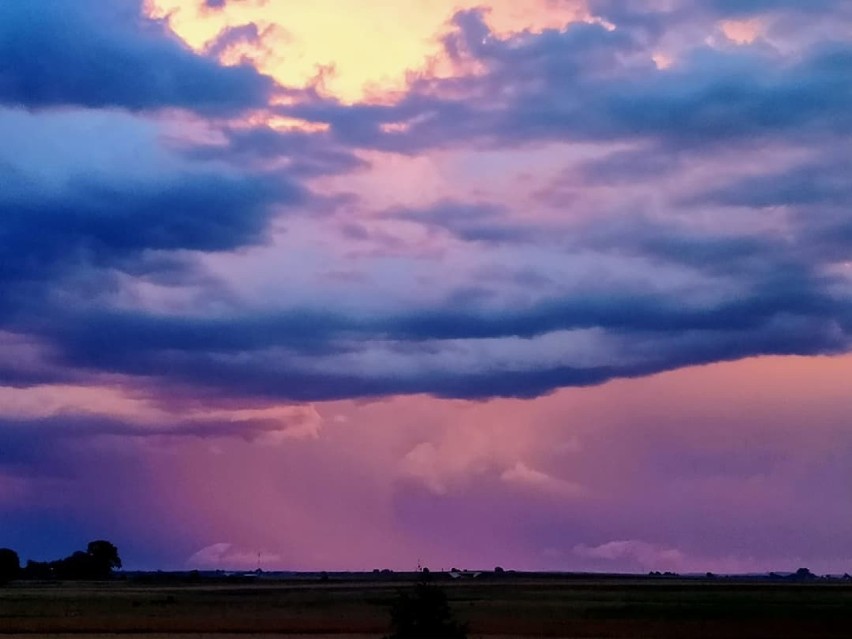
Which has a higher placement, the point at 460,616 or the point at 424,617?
the point at 424,617

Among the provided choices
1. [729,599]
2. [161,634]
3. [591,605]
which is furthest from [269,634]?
[729,599]

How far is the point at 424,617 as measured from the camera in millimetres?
36750

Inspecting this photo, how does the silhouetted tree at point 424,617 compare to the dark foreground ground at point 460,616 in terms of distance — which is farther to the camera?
the dark foreground ground at point 460,616

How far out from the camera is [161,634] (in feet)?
250

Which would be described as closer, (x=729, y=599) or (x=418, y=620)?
(x=418, y=620)

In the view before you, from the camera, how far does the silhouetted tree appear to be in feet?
120

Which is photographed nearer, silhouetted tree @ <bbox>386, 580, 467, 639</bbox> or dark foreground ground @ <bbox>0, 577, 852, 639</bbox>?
silhouetted tree @ <bbox>386, 580, 467, 639</bbox>

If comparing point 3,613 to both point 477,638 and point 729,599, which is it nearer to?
point 477,638

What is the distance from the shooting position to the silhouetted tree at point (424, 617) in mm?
36500

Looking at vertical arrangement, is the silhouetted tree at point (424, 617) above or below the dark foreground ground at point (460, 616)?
above

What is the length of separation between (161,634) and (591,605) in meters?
53.7

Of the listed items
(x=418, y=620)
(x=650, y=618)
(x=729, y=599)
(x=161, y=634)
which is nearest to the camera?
(x=418, y=620)

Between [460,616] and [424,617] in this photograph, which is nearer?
[424,617]

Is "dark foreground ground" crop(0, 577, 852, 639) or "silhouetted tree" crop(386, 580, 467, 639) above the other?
"silhouetted tree" crop(386, 580, 467, 639)
